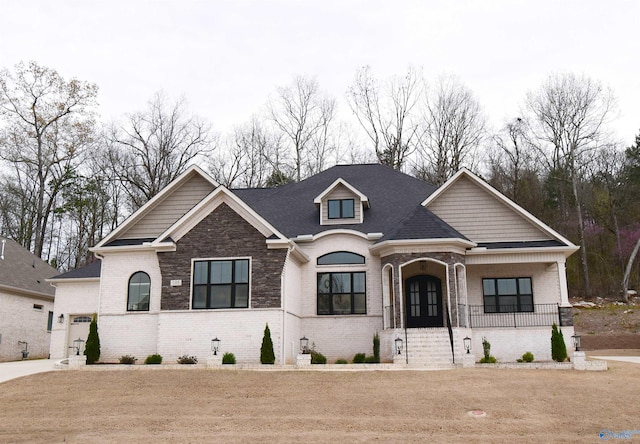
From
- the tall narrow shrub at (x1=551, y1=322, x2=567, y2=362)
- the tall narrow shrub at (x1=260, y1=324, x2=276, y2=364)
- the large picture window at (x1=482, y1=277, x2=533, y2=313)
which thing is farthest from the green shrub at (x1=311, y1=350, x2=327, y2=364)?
the tall narrow shrub at (x1=551, y1=322, x2=567, y2=362)

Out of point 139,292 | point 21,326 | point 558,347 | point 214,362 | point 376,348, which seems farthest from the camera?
point 21,326

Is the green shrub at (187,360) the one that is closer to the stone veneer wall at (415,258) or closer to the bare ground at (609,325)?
the stone veneer wall at (415,258)

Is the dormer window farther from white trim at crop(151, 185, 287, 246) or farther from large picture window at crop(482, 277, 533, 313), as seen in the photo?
large picture window at crop(482, 277, 533, 313)

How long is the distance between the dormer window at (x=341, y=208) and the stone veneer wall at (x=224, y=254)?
4.29m

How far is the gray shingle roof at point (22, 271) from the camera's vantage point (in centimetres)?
2939

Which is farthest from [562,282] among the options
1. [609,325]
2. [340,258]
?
[609,325]

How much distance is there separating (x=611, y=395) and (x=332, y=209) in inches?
507

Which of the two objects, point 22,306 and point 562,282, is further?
point 22,306

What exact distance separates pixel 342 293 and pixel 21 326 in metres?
17.4

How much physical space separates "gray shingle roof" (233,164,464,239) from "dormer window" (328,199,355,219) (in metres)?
0.51

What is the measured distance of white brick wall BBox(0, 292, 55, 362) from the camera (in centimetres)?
2834

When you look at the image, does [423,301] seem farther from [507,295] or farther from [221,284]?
[221,284]

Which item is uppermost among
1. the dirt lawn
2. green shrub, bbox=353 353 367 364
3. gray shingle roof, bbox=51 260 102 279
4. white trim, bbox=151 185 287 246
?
white trim, bbox=151 185 287 246

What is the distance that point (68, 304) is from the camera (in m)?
26.6
